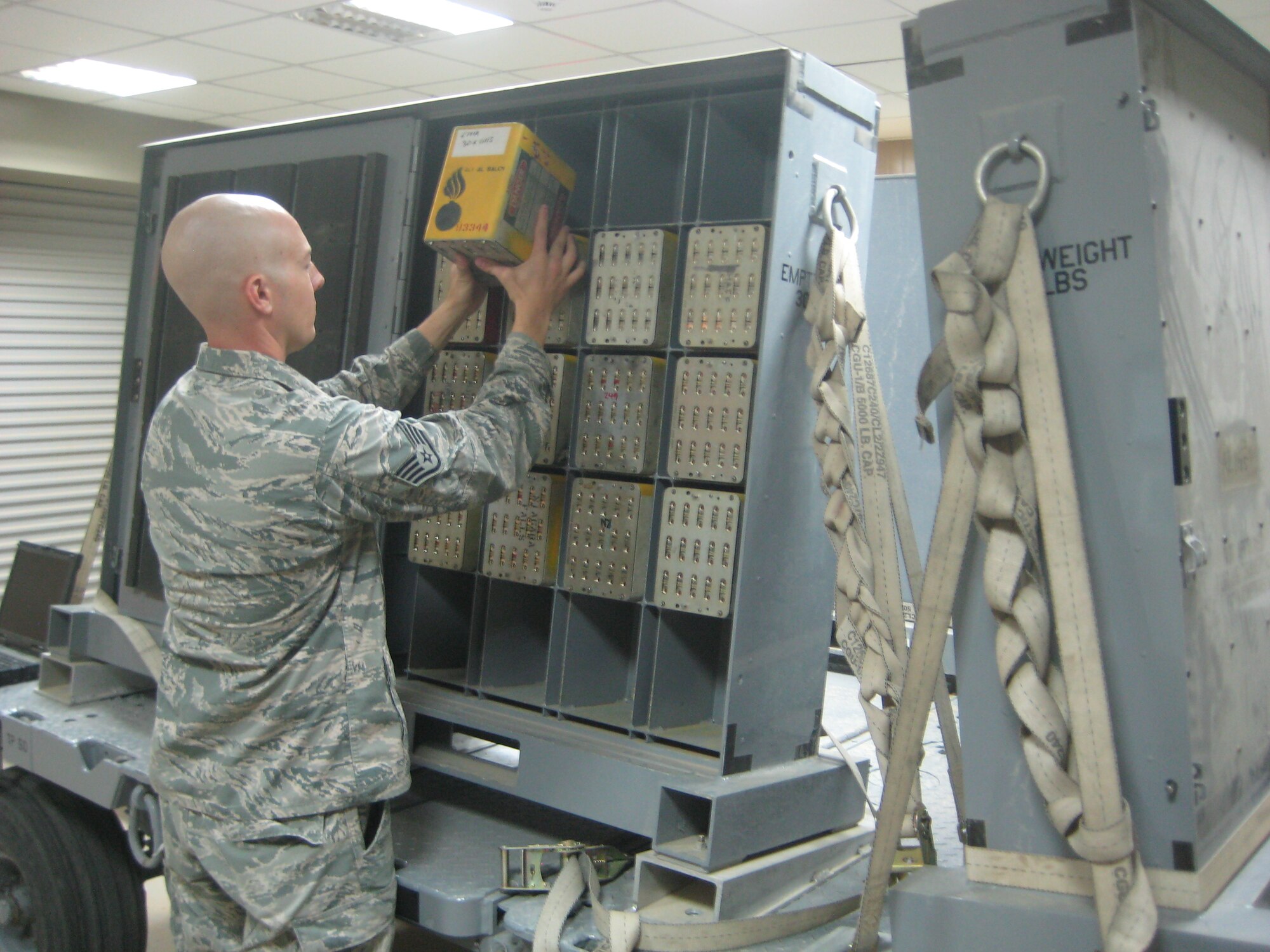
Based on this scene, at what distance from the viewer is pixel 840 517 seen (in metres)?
1.99

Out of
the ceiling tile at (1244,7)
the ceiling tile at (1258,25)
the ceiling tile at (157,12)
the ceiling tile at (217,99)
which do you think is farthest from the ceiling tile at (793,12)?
the ceiling tile at (217,99)

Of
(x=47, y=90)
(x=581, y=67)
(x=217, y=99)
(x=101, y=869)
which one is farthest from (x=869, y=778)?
(x=47, y=90)

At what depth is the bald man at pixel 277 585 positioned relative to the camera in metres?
1.97

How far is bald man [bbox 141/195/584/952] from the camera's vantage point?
1.97 metres

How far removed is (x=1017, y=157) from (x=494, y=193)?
3.91 feet

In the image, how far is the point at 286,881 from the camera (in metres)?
1.97

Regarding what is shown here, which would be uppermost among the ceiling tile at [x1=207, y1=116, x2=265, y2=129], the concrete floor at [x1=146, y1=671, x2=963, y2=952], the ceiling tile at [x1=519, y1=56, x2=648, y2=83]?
the ceiling tile at [x1=207, y1=116, x2=265, y2=129]

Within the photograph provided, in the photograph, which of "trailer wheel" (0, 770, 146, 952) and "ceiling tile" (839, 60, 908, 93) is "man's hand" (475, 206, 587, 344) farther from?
"ceiling tile" (839, 60, 908, 93)

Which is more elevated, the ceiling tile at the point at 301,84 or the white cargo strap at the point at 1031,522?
the ceiling tile at the point at 301,84

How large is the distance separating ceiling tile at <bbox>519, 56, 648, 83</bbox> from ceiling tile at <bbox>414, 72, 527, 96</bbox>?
11 centimetres

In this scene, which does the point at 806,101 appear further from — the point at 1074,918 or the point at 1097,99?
the point at 1074,918

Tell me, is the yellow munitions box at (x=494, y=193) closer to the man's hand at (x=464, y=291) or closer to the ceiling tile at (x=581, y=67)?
the man's hand at (x=464, y=291)

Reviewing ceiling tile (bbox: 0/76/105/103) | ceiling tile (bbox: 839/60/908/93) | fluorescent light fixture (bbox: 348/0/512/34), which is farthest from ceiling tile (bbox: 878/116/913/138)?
ceiling tile (bbox: 0/76/105/103)

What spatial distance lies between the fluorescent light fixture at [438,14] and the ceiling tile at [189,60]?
1.47m
